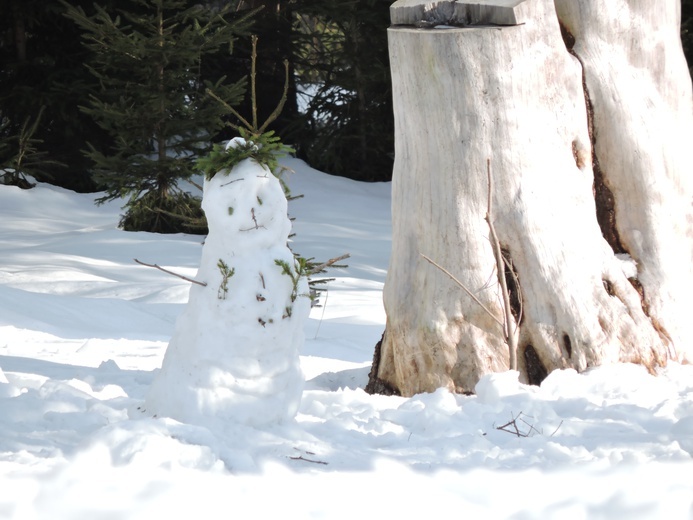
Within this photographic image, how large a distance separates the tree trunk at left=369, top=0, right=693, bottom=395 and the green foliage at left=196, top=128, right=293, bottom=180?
1.17 m

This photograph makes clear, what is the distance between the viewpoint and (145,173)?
11.3m

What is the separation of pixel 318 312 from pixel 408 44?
412 cm

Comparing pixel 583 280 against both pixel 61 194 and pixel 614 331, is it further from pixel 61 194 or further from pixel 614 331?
pixel 61 194

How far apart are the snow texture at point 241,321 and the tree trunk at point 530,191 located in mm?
1187

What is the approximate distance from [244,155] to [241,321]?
23.5 inches

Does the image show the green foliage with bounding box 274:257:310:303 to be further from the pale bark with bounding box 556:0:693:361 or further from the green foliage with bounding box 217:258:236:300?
the pale bark with bounding box 556:0:693:361

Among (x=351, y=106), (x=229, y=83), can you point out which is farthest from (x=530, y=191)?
(x=351, y=106)

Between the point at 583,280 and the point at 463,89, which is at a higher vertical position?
the point at 463,89

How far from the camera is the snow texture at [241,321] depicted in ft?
11.1

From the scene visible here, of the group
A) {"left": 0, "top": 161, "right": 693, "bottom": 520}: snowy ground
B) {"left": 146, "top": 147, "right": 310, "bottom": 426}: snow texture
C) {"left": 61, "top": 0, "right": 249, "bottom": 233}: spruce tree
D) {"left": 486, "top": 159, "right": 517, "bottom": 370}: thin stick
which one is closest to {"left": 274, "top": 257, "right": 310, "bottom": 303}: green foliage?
{"left": 146, "top": 147, "right": 310, "bottom": 426}: snow texture

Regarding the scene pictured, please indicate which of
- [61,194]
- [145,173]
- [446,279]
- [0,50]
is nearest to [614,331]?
[446,279]

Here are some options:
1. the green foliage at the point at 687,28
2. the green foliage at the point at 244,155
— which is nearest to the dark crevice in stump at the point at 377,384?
the green foliage at the point at 244,155

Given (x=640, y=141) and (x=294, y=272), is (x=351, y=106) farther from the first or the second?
(x=294, y=272)

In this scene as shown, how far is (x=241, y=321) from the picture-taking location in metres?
3.39
